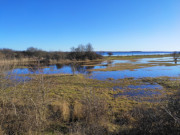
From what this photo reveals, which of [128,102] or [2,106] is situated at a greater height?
[2,106]

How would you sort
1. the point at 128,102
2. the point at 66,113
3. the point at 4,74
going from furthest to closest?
the point at 128,102, the point at 66,113, the point at 4,74

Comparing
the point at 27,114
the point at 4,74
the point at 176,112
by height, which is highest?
the point at 4,74

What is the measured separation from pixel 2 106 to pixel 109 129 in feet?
16.6

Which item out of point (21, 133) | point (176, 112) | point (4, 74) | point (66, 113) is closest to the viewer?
point (176, 112)

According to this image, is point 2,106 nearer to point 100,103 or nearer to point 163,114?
point 100,103

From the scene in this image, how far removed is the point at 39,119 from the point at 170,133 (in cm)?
481

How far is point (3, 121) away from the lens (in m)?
4.72

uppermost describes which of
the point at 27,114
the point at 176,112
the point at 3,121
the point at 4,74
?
the point at 4,74

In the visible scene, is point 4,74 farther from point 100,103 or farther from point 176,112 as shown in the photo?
point 176,112

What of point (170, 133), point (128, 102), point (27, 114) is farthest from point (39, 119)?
point (128, 102)

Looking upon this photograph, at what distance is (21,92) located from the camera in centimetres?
580

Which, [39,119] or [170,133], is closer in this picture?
[170,133]

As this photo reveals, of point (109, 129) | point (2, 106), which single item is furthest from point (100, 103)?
point (2, 106)

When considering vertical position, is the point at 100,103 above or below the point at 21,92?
below
